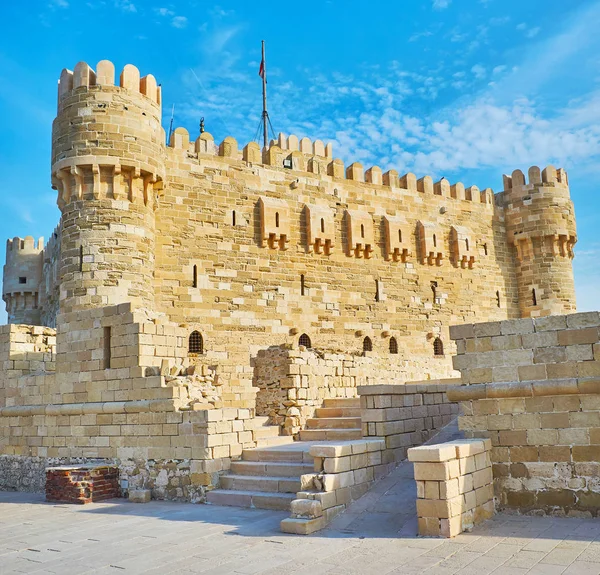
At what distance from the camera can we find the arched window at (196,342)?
16391 millimetres

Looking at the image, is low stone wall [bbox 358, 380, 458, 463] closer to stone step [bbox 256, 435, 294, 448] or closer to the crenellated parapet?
stone step [bbox 256, 435, 294, 448]

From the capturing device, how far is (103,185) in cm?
1488

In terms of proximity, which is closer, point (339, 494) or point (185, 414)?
point (339, 494)

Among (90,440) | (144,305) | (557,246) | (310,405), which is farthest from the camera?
(557,246)

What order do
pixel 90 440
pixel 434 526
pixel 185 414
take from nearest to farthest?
pixel 434 526, pixel 185 414, pixel 90 440

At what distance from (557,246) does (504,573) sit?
2052 cm

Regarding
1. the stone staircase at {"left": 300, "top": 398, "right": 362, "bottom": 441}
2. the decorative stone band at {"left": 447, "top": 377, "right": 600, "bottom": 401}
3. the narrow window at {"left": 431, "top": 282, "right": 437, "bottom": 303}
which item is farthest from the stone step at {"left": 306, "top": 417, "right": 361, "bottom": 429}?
the narrow window at {"left": 431, "top": 282, "right": 437, "bottom": 303}

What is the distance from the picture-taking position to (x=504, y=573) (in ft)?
17.1

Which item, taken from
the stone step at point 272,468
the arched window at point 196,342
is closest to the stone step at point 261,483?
the stone step at point 272,468

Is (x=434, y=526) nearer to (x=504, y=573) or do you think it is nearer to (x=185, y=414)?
(x=504, y=573)

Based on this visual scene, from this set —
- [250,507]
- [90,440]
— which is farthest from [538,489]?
[90,440]

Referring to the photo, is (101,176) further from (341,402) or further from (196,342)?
(341,402)

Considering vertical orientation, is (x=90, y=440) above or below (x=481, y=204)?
below

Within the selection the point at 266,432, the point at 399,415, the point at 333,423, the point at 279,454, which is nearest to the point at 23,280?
the point at 266,432
